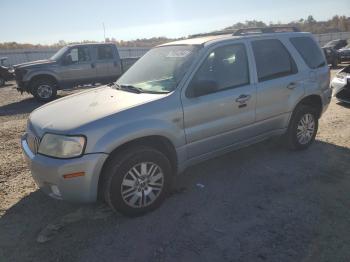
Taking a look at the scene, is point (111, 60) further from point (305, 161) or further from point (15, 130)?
point (305, 161)

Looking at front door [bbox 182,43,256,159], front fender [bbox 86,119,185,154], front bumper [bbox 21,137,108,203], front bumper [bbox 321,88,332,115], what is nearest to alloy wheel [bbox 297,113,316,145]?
front bumper [bbox 321,88,332,115]

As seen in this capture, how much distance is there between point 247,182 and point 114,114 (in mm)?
2095

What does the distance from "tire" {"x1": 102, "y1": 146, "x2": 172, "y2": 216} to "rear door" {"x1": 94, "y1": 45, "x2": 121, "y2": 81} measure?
31.9 ft

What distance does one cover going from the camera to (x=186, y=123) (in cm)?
389

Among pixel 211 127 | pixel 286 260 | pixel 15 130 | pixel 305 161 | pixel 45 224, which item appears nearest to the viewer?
pixel 286 260

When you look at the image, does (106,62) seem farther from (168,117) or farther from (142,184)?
(142,184)

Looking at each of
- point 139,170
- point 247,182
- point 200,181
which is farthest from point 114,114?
point 247,182

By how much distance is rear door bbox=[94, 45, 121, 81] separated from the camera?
12734 mm

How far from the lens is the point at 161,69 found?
4352 millimetres

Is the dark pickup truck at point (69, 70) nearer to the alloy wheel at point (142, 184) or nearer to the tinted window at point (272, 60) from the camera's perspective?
the tinted window at point (272, 60)

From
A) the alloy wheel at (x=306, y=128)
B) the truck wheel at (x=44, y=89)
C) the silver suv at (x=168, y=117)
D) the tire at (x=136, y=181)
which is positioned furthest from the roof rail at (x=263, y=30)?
the truck wheel at (x=44, y=89)

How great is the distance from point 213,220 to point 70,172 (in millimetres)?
1578

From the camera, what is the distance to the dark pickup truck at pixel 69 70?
1186 centimetres

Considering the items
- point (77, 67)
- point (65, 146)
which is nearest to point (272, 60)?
point (65, 146)
